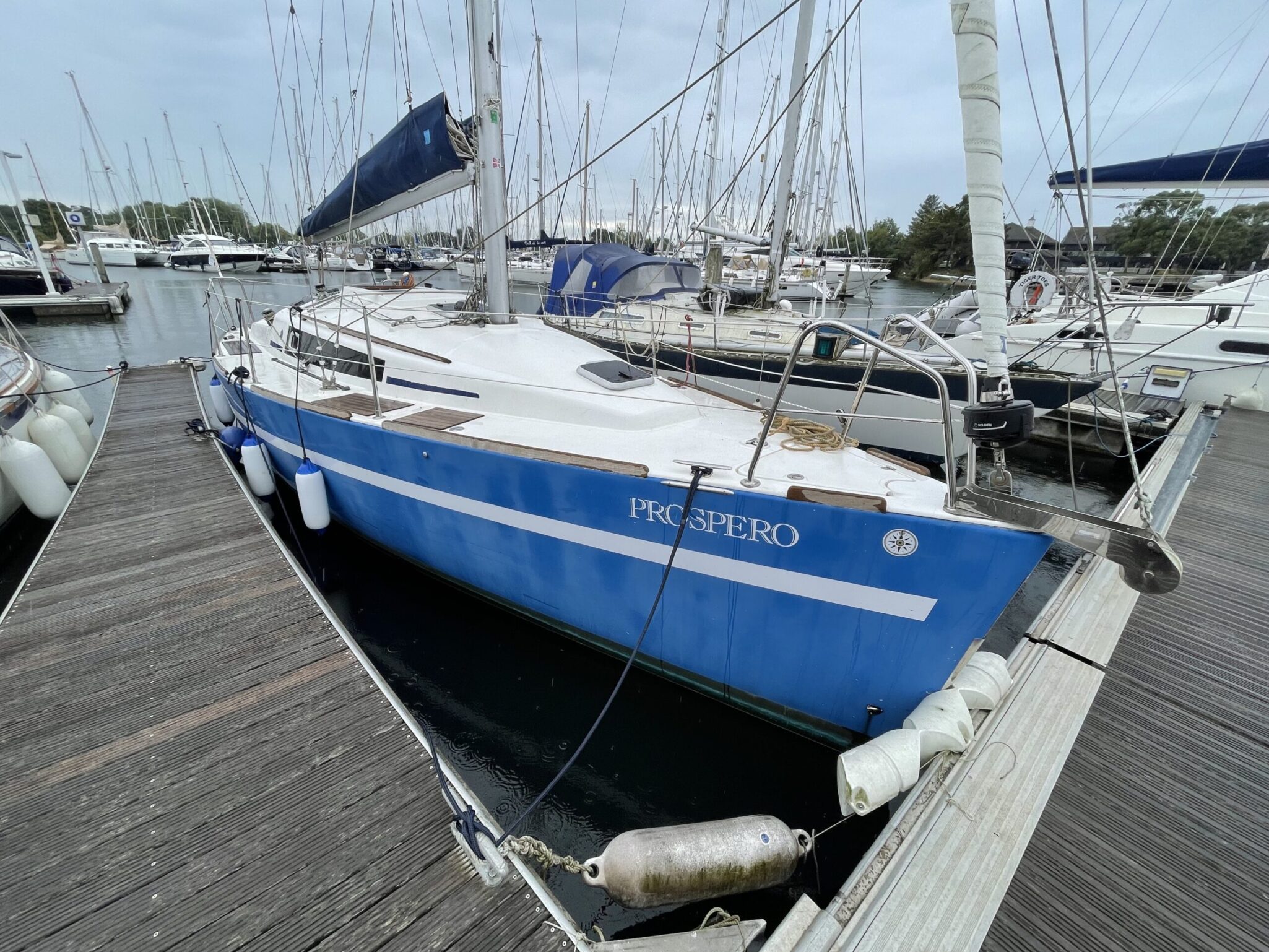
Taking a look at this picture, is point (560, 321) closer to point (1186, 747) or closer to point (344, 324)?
point (344, 324)

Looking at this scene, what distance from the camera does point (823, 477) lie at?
3.22m

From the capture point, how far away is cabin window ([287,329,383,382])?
5.44 m

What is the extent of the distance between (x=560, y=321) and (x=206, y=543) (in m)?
5.29

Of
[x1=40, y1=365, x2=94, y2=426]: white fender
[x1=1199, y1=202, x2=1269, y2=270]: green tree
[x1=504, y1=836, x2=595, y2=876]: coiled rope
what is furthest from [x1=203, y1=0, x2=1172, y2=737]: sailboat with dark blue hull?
[x1=1199, y1=202, x2=1269, y2=270]: green tree

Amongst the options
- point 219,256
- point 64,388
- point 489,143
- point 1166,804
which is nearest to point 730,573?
point 1166,804

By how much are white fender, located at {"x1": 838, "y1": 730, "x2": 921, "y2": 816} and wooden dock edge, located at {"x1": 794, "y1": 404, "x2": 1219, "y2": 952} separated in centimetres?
10

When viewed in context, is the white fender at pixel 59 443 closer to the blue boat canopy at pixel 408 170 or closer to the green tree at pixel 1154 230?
the blue boat canopy at pixel 408 170

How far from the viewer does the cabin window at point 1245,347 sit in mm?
9016

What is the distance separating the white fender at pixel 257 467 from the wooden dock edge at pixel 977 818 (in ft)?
23.1

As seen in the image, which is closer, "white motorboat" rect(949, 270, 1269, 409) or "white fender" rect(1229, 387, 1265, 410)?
"white motorboat" rect(949, 270, 1269, 409)

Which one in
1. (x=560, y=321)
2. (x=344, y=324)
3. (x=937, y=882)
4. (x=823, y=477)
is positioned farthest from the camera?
(x=560, y=321)

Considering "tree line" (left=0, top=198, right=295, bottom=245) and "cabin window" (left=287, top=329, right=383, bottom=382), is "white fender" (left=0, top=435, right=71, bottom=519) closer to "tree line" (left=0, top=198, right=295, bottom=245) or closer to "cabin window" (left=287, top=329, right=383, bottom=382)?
"cabin window" (left=287, top=329, right=383, bottom=382)

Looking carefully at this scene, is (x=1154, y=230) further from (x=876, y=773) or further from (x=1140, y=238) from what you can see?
(x=876, y=773)

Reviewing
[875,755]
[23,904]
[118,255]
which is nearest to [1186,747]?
[875,755]
